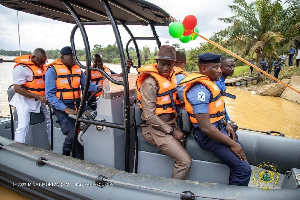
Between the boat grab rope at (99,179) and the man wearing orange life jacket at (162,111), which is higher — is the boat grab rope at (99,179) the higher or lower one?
the lower one

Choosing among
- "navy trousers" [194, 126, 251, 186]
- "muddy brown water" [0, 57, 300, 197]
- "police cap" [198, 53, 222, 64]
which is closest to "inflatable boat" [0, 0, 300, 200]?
"navy trousers" [194, 126, 251, 186]

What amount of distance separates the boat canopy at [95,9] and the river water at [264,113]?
2.02 m

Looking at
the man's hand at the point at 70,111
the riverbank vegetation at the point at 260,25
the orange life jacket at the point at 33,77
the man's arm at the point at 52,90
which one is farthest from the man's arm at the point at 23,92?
the riverbank vegetation at the point at 260,25

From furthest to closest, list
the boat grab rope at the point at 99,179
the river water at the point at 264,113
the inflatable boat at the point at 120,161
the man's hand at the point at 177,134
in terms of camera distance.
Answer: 1. the river water at the point at 264,113
2. the man's hand at the point at 177,134
3. the inflatable boat at the point at 120,161
4. the boat grab rope at the point at 99,179

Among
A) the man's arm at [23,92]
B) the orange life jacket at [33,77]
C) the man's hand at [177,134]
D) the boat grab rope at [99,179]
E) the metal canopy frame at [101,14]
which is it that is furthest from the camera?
the orange life jacket at [33,77]

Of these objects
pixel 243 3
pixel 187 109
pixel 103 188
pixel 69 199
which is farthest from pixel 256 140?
pixel 243 3

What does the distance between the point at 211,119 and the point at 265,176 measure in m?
1.01

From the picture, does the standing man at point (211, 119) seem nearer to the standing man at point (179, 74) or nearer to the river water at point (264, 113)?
the standing man at point (179, 74)

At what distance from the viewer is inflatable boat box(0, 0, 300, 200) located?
189cm

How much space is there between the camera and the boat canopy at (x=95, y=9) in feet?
7.61

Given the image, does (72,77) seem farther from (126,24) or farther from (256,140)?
(256,140)

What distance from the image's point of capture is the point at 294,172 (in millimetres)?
2113

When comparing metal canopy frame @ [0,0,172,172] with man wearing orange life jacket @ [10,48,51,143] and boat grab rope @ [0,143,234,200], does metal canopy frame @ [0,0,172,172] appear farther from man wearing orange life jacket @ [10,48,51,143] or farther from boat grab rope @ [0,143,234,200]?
man wearing orange life jacket @ [10,48,51,143]

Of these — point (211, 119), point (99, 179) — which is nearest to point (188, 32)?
point (211, 119)
